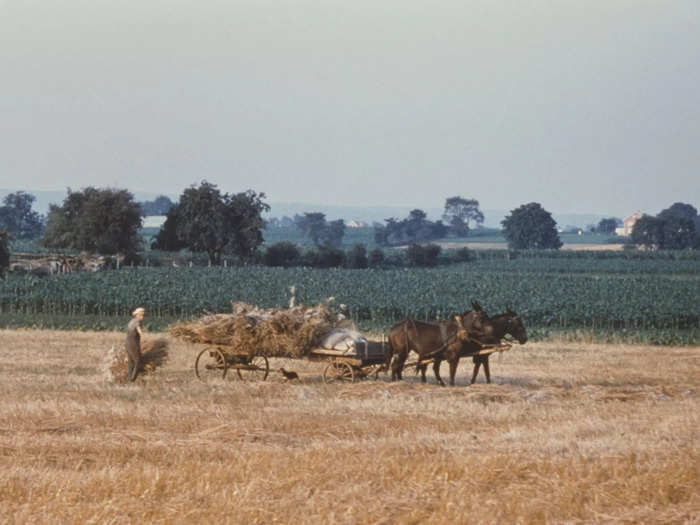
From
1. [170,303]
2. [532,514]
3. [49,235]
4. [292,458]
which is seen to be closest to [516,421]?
[292,458]

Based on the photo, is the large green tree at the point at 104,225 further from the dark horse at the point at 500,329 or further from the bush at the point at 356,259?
the dark horse at the point at 500,329

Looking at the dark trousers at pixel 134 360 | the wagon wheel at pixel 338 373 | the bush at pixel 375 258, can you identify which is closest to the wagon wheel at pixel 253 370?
the wagon wheel at pixel 338 373

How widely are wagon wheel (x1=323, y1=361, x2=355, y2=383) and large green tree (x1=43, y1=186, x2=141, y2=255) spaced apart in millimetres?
72237

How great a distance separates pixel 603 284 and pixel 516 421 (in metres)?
58.1

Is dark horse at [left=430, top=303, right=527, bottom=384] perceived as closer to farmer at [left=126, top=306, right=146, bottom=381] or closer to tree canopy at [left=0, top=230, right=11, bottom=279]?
farmer at [left=126, top=306, right=146, bottom=381]

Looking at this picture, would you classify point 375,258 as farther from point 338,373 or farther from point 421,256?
point 338,373

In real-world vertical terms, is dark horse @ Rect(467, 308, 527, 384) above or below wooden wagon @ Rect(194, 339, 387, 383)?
above

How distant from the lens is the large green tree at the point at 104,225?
9469 cm

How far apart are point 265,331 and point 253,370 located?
5.19 ft

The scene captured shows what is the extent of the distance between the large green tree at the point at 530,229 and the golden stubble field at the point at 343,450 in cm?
14601

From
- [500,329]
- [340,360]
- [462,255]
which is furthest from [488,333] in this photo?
[462,255]

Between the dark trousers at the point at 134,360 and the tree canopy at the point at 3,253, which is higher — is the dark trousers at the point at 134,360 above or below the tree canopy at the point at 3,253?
below

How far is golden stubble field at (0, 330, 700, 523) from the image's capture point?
11242mm

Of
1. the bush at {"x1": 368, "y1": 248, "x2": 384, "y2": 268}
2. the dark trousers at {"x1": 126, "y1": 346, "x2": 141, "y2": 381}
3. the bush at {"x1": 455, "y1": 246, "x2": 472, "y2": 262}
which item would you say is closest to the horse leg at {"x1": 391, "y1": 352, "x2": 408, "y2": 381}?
the dark trousers at {"x1": 126, "y1": 346, "x2": 141, "y2": 381}
